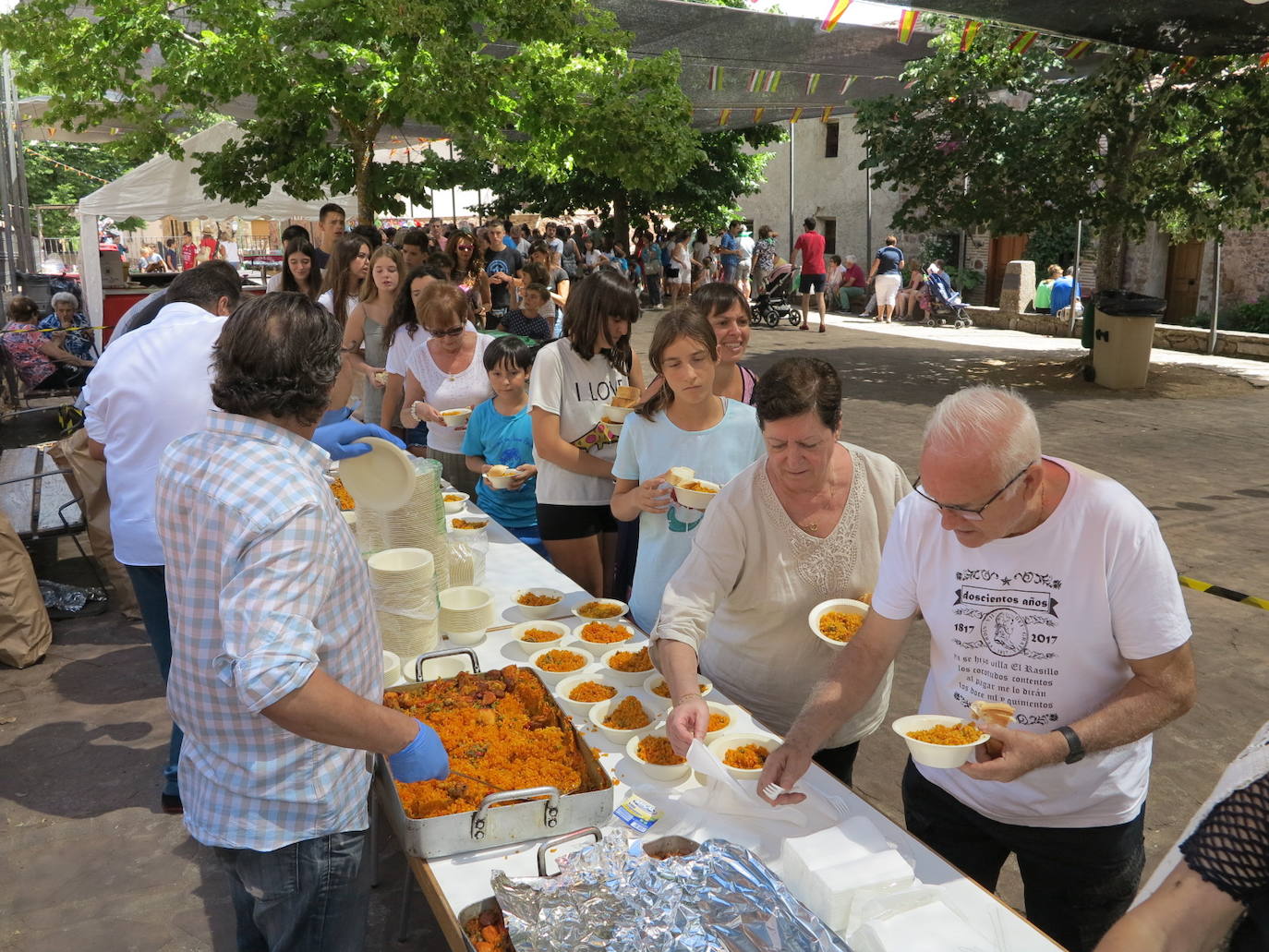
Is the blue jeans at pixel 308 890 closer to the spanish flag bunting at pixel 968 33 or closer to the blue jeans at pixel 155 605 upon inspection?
the blue jeans at pixel 155 605

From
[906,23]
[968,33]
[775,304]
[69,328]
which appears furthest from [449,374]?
[775,304]

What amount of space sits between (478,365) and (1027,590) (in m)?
3.93

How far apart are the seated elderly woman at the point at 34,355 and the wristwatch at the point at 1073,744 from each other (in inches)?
443

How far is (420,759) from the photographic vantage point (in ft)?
6.44

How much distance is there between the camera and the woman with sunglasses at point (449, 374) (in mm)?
5301

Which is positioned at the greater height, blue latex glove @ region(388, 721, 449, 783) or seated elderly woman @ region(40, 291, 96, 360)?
seated elderly woman @ region(40, 291, 96, 360)

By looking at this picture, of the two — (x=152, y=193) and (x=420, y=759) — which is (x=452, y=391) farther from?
(x=152, y=193)

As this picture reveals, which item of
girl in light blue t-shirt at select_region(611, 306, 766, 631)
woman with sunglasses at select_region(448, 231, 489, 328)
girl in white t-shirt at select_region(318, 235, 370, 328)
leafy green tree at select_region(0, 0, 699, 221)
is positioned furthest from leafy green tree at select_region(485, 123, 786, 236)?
girl in light blue t-shirt at select_region(611, 306, 766, 631)

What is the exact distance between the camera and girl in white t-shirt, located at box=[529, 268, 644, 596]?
14.0 feet

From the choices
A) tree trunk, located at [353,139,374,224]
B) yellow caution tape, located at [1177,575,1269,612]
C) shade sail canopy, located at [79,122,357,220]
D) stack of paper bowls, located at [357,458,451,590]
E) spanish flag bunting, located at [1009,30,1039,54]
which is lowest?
yellow caution tape, located at [1177,575,1269,612]

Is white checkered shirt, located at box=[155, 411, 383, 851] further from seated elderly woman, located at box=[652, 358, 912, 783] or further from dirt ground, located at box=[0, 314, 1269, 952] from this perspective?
dirt ground, located at box=[0, 314, 1269, 952]

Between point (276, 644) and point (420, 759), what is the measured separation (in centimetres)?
44

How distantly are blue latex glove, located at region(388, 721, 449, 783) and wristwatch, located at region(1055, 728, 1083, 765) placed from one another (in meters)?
1.30

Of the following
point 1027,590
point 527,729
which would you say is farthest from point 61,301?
point 1027,590
